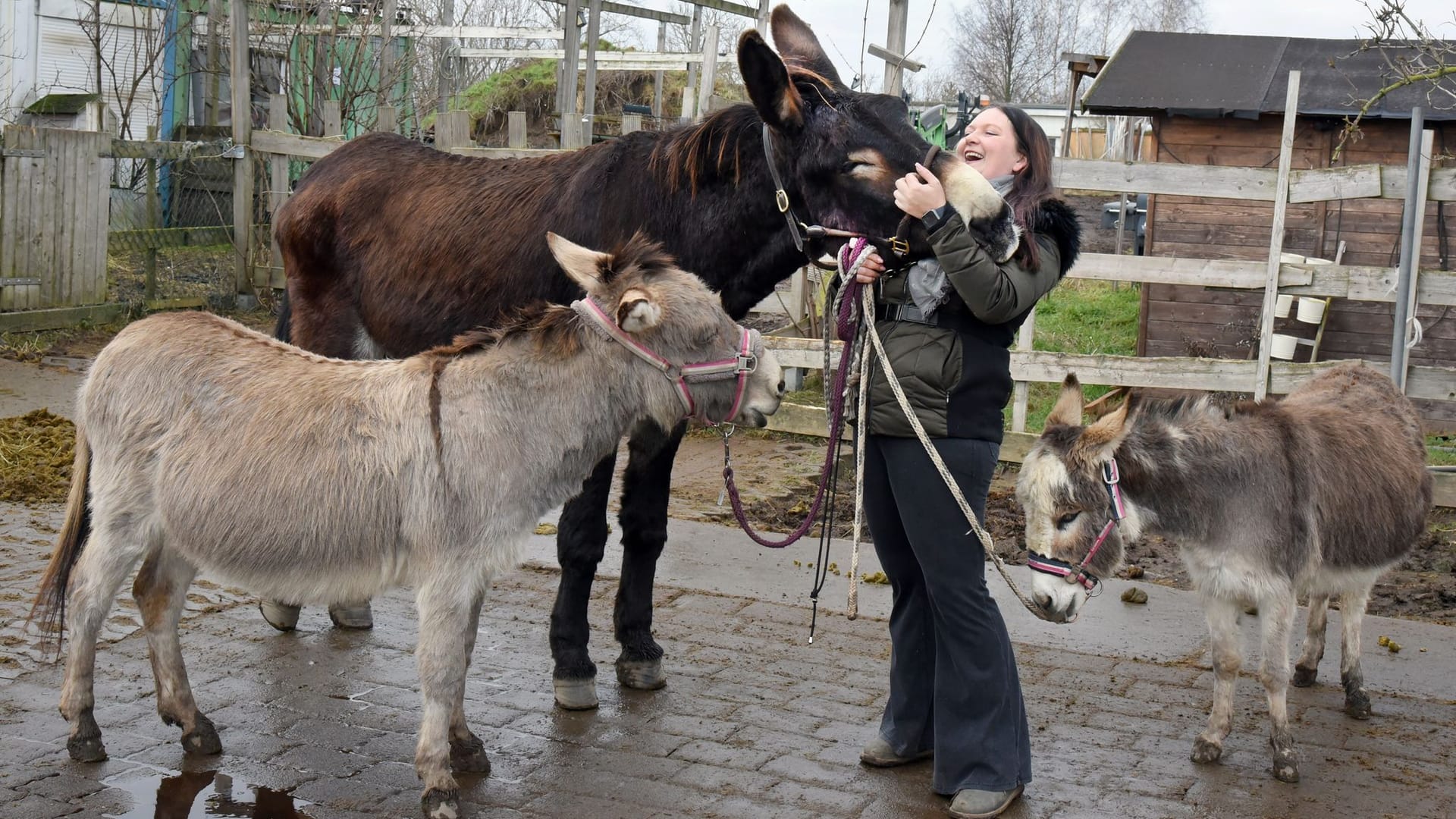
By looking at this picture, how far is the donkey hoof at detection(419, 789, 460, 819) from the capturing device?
12.2ft

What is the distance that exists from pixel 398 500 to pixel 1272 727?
306 centimetres

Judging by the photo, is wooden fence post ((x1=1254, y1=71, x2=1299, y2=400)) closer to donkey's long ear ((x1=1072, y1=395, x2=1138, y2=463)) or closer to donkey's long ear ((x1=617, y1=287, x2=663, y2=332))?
donkey's long ear ((x1=1072, y1=395, x2=1138, y2=463))

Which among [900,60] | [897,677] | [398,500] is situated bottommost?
[897,677]

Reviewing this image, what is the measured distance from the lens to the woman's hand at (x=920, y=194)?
144 inches

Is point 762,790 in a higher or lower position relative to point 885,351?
lower

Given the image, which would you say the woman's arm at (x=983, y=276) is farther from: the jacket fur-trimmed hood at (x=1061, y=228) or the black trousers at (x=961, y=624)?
the black trousers at (x=961, y=624)

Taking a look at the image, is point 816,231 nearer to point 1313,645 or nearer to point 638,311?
point 638,311

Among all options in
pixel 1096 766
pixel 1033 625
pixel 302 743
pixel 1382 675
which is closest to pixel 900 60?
pixel 1033 625

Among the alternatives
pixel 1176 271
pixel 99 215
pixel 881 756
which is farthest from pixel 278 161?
pixel 881 756

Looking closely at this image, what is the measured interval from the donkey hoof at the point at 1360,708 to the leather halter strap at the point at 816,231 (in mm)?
2648

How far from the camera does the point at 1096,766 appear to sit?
4355 mm

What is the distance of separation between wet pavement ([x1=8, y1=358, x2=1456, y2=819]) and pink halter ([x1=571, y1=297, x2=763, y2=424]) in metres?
1.30

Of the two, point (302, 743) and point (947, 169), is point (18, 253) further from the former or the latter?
point (947, 169)

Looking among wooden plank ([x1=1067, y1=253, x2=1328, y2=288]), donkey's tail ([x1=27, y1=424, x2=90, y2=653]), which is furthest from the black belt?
wooden plank ([x1=1067, y1=253, x2=1328, y2=288])
